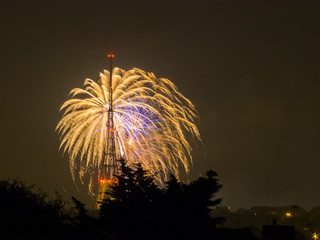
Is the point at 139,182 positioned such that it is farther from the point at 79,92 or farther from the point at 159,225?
the point at 79,92

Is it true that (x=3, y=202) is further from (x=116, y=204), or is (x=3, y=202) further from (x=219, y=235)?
(x=219, y=235)

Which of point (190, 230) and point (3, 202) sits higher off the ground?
point (3, 202)

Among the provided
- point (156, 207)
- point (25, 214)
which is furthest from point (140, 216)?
point (25, 214)

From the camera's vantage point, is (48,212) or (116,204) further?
(48,212)

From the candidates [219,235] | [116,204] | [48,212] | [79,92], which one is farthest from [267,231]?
[79,92]

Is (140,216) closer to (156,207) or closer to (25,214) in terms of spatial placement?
(156,207)

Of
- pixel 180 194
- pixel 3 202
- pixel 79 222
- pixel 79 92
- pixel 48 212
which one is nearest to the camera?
pixel 79 222

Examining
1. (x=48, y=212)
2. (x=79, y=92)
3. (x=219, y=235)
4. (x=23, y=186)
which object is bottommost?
(x=219, y=235)

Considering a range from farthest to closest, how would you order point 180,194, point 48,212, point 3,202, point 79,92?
point 79,92
point 3,202
point 48,212
point 180,194
